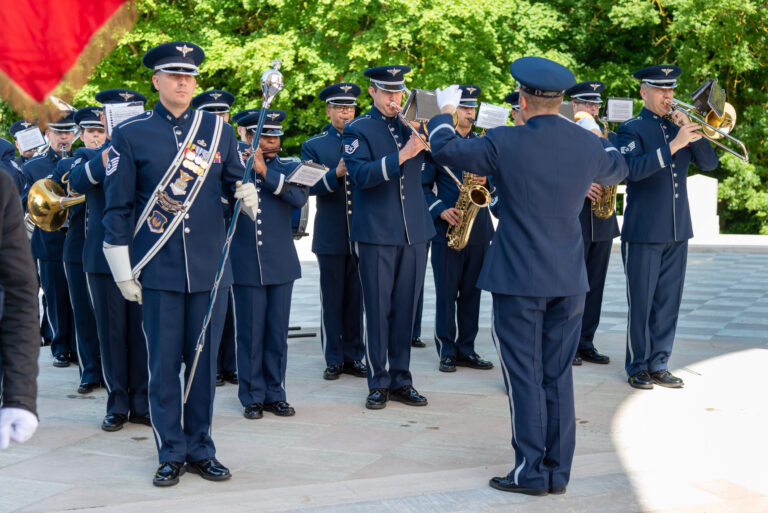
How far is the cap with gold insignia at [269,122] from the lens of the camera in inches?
255

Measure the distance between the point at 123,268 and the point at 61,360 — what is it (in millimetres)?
3794

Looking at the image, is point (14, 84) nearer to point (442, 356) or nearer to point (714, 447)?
point (714, 447)

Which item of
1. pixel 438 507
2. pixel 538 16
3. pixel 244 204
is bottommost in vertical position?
pixel 438 507

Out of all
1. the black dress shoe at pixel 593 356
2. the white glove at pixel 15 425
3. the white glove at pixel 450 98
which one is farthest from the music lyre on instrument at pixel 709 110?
the white glove at pixel 15 425

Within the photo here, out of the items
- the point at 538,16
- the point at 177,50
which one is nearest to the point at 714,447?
the point at 177,50

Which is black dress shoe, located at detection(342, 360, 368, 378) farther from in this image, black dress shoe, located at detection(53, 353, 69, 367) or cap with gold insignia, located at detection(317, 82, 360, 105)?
black dress shoe, located at detection(53, 353, 69, 367)

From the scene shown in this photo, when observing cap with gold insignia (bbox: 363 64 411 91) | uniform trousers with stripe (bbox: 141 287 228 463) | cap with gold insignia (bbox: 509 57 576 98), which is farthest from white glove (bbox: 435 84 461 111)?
uniform trousers with stripe (bbox: 141 287 228 463)

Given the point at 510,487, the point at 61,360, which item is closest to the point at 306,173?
the point at 510,487

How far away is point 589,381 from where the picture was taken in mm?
7188

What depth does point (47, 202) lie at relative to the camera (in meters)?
6.95

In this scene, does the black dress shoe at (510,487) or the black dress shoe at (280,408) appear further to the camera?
the black dress shoe at (280,408)

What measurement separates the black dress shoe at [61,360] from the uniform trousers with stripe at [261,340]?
8.27 ft

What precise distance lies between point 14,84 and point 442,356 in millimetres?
6096

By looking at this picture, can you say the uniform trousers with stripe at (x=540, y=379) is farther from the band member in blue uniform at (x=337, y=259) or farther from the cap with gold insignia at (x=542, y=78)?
the band member in blue uniform at (x=337, y=259)
